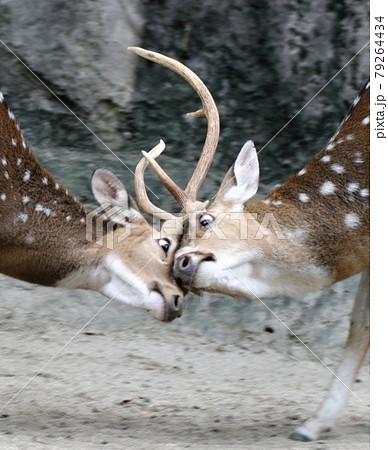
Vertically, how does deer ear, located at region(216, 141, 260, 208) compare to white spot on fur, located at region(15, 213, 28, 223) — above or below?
above

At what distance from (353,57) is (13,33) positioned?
299 cm

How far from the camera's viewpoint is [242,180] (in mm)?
4809

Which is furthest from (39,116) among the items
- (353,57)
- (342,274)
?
(342,274)

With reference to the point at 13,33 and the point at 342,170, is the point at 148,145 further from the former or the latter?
the point at 342,170

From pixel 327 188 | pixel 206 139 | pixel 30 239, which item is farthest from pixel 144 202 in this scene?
pixel 327 188

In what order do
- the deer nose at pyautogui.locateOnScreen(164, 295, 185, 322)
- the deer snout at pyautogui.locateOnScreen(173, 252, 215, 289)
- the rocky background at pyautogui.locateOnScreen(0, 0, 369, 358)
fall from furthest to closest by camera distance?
the rocky background at pyautogui.locateOnScreen(0, 0, 369, 358)
the deer nose at pyautogui.locateOnScreen(164, 295, 185, 322)
the deer snout at pyautogui.locateOnScreen(173, 252, 215, 289)

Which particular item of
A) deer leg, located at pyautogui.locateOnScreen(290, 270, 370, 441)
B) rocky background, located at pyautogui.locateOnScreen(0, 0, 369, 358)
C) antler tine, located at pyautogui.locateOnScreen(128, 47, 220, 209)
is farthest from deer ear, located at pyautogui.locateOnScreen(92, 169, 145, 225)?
rocky background, located at pyautogui.locateOnScreen(0, 0, 369, 358)

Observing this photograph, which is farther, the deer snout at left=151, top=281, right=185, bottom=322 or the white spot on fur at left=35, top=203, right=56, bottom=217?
the white spot on fur at left=35, top=203, right=56, bottom=217

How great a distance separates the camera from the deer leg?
15.2 ft

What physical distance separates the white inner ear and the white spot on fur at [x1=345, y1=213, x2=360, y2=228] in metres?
0.58

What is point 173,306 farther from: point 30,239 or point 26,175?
point 26,175

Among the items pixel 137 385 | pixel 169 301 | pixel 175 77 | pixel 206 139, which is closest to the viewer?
pixel 169 301

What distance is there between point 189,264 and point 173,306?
0.27 meters

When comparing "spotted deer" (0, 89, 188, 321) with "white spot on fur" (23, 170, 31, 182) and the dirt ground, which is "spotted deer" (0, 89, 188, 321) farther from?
the dirt ground
